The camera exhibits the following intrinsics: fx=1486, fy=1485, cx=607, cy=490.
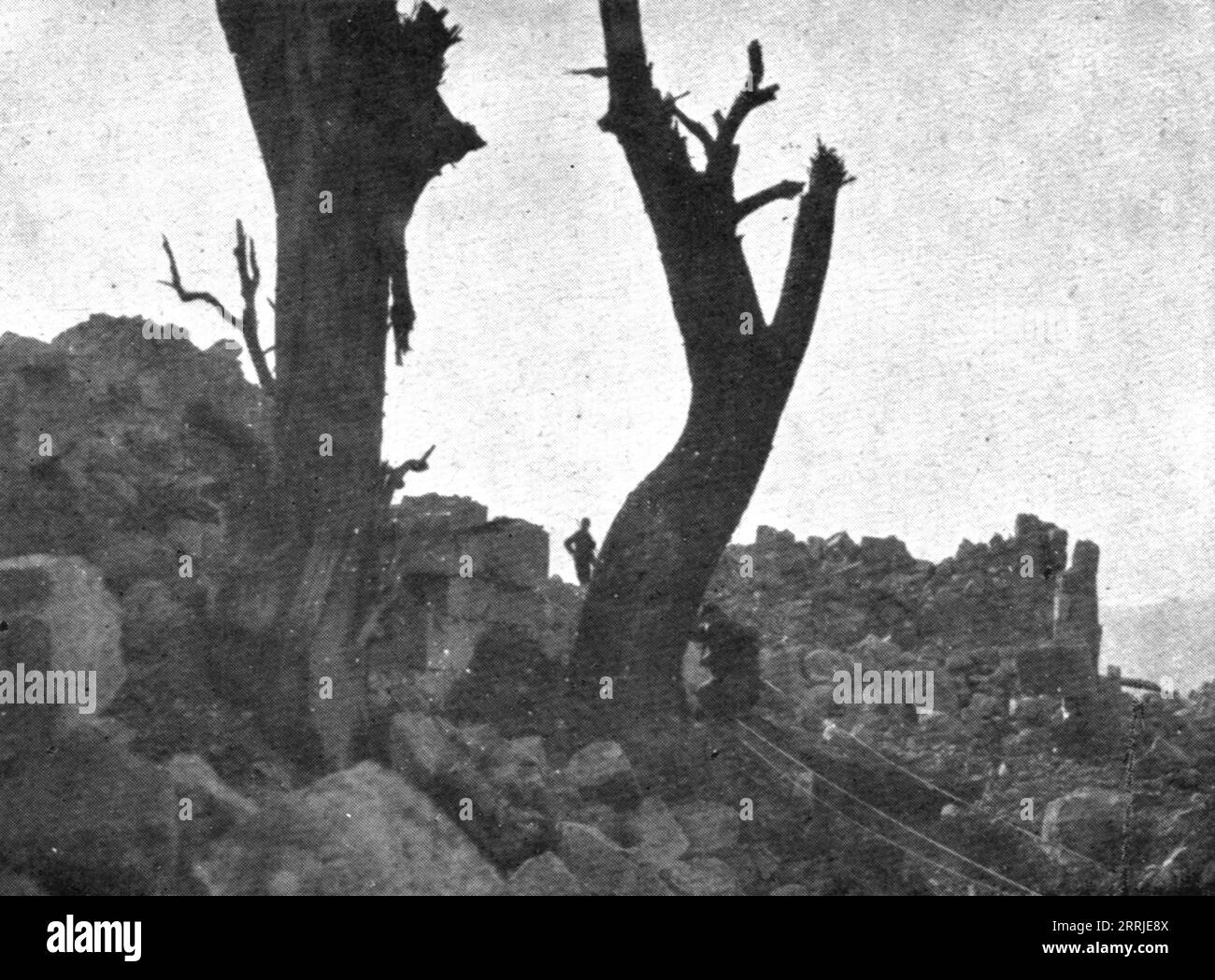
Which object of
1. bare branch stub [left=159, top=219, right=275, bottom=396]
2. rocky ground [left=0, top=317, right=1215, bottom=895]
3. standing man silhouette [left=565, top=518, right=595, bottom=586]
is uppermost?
bare branch stub [left=159, top=219, right=275, bottom=396]

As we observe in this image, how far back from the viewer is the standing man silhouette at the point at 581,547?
435 inches

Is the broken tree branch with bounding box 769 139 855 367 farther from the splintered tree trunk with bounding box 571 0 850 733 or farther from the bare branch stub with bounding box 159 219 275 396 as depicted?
the bare branch stub with bounding box 159 219 275 396

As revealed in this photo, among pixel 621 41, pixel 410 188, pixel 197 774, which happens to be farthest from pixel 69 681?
pixel 621 41

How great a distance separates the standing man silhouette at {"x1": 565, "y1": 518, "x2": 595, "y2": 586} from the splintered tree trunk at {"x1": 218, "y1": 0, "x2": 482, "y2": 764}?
8.61 feet

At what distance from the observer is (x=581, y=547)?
11117 millimetres

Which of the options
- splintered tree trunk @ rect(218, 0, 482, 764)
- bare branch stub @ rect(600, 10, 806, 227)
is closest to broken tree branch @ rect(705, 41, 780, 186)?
bare branch stub @ rect(600, 10, 806, 227)

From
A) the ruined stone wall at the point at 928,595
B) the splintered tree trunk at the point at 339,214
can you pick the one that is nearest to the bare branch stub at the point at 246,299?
the splintered tree trunk at the point at 339,214

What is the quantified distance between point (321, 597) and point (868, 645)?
4809 millimetres

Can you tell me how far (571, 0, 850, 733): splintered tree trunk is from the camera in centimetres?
924

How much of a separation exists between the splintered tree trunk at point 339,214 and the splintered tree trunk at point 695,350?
128cm

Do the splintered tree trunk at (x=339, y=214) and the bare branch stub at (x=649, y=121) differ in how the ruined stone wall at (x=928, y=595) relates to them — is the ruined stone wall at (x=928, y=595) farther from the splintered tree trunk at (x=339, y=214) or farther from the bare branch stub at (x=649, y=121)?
the splintered tree trunk at (x=339, y=214)

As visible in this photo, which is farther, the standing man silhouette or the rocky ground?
the standing man silhouette

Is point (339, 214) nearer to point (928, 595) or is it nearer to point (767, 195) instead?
point (767, 195)

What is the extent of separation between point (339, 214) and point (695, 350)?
7.86 ft
